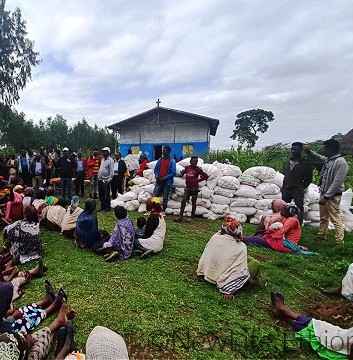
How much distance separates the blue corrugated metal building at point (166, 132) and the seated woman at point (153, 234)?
13.1m

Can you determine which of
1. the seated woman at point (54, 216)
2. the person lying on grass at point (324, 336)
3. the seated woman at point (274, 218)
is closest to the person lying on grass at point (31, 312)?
the person lying on grass at point (324, 336)

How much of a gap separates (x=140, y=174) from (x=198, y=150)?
30.1 ft

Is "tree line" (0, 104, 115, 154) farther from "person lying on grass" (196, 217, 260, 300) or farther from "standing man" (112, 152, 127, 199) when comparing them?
"person lying on grass" (196, 217, 260, 300)

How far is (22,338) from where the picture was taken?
2.15 m

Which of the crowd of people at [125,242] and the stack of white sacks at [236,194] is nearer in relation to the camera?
the crowd of people at [125,242]

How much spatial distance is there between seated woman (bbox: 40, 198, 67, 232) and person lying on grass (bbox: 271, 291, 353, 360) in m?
4.43

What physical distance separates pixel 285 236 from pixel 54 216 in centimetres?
426

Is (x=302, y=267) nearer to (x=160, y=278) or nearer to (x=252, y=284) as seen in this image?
(x=252, y=284)

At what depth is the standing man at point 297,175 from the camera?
649 cm

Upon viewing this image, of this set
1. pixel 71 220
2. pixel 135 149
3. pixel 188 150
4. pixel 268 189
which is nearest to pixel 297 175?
pixel 268 189

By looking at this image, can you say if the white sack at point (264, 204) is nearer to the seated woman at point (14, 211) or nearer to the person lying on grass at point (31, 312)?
the seated woman at point (14, 211)

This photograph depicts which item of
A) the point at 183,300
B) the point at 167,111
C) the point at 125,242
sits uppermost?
the point at 167,111

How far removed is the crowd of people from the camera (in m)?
2.49

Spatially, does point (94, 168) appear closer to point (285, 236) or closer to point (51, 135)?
point (285, 236)
